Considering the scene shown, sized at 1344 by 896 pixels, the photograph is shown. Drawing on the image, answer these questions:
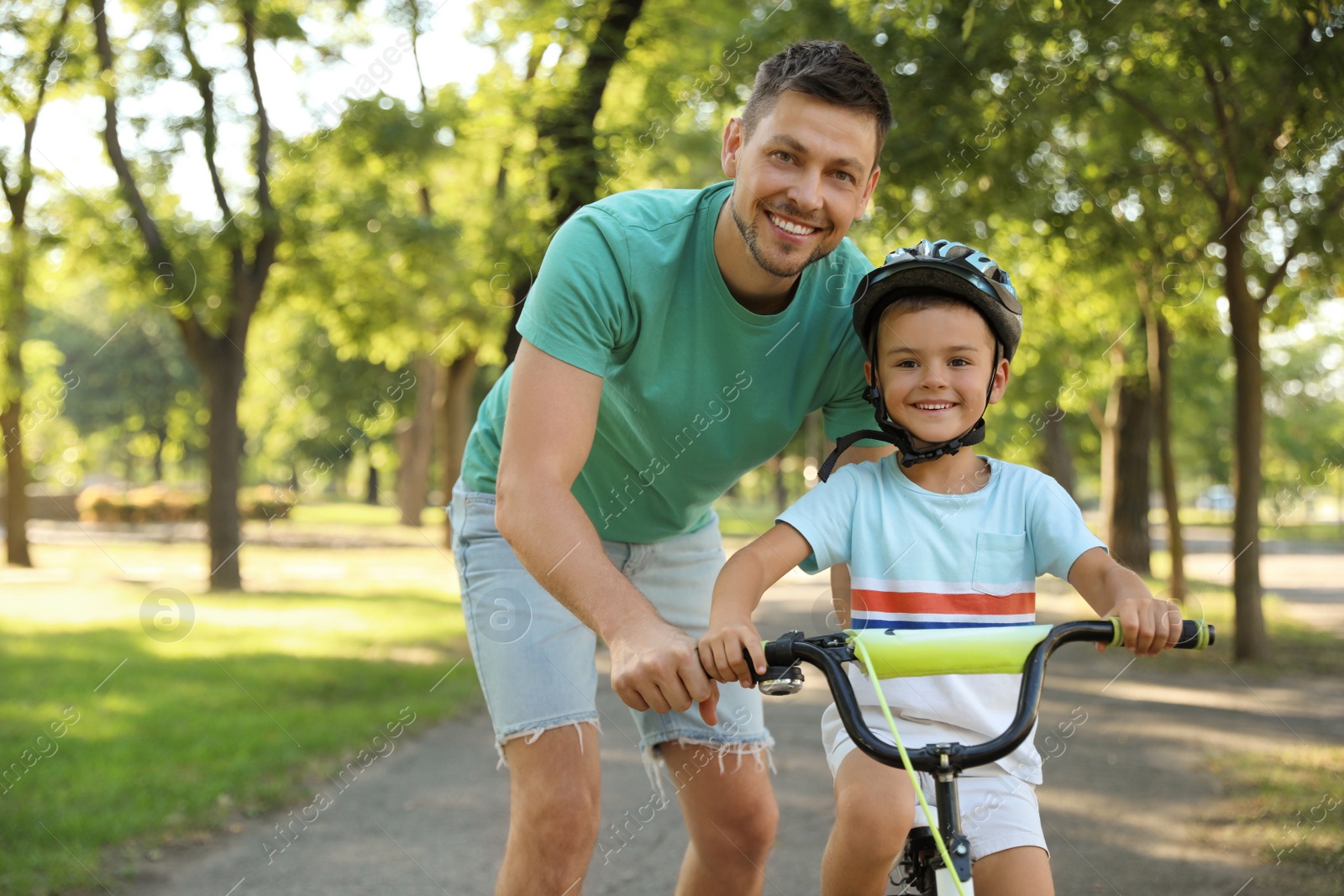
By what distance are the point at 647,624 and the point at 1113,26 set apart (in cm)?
766

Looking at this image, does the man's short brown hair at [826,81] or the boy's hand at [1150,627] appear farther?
the man's short brown hair at [826,81]

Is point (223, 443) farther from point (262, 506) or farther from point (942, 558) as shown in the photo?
point (262, 506)

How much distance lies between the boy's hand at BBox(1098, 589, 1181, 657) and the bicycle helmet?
1.63 feet

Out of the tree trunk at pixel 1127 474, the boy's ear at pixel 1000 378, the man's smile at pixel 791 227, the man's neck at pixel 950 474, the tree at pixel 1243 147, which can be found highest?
the tree at pixel 1243 147

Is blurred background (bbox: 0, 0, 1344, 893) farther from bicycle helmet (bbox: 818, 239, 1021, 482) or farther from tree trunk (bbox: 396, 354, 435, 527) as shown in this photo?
tree trunk (bbox: 396, 354, 435, 527)

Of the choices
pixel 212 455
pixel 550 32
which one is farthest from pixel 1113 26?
pixel 212 455

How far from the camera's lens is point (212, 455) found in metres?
15.0

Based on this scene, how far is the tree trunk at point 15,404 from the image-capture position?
14.8m

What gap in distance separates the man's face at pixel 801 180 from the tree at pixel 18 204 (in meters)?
9.70

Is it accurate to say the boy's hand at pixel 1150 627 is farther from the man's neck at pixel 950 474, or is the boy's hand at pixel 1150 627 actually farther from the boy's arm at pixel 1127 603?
the man's neck at pixel 950 474

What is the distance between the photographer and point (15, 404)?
58.1ft

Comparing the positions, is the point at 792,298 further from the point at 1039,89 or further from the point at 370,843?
the point at 1039,89

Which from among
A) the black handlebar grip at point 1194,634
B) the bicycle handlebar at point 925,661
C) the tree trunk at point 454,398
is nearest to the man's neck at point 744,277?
the bicycle handlebar at point 925,661

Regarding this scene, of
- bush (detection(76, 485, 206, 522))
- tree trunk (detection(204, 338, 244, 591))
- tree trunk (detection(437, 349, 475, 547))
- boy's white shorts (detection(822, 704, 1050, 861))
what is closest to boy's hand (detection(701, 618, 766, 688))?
boy's white shorts (detection(822, 704, 1050, 861))
